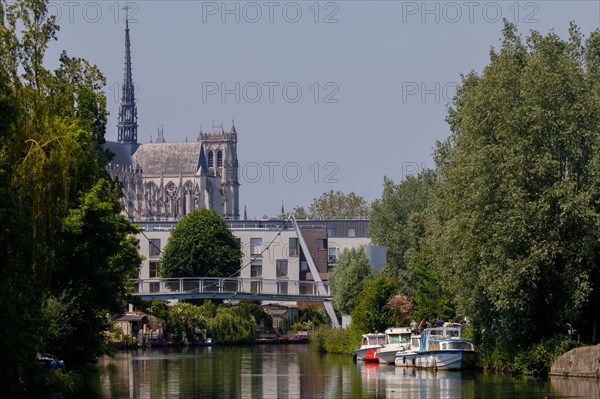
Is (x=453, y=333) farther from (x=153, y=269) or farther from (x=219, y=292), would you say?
(x=153, y=269)

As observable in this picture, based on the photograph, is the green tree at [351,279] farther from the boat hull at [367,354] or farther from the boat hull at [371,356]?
the boat hull at [371,356]

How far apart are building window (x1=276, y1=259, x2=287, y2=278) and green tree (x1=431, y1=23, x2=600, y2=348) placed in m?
75.2

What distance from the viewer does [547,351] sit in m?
47.0

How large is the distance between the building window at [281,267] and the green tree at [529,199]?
75.2 m

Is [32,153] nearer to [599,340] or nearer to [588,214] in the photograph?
[588,214]

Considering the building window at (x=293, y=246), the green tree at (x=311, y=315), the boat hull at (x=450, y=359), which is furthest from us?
the building window at (x=293, y=246)

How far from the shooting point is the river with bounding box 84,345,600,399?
4066cm

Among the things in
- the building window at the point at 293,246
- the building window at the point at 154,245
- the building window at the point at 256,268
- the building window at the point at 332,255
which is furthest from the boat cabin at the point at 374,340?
the building window at the point at 332,255

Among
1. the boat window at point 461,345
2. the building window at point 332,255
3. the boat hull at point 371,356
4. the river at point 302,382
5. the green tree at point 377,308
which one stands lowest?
the river at point 302,382

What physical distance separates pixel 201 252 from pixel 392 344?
55.6 metres

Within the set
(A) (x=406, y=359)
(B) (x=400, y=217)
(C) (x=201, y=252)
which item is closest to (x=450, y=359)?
(A) (x=406, y=359)

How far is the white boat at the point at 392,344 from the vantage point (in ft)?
206

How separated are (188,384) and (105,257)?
5843 millimetres

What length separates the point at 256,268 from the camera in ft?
409
